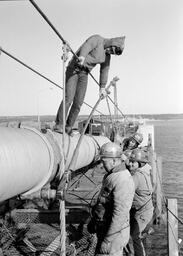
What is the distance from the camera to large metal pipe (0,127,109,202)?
9.97ft

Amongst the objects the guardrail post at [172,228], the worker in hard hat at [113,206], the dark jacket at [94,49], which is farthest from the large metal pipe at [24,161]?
the guardrail post at [172,228]

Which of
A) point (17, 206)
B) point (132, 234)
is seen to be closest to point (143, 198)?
point (132, 234)

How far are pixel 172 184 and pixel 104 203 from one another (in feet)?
80.8

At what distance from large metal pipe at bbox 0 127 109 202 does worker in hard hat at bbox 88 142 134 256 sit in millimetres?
781

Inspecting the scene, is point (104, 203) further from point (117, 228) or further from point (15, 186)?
point (15, 186)

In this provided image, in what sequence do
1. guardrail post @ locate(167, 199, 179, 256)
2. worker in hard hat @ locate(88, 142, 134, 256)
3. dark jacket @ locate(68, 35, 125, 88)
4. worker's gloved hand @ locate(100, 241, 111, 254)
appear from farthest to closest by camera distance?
guardrail post @ locate(167, 199, 179, 256), dark jacket @ locate(68, 35, 125, 88), worker's gloved hand @ locate(100, 241, 111, 254), worker in hard hat @ locate(88, 142, 134, 256)

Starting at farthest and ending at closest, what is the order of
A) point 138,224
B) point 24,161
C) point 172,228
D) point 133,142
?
point 133,142
point 172,228
point 138,224
point 24,161

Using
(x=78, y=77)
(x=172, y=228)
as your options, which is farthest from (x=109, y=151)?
(x=172, y=228)

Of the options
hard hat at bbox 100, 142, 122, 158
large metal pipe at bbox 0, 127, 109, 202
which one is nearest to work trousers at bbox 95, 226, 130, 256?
hard hat at bbox 100, 142, 122, 158

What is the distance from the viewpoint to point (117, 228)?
15.4 ft

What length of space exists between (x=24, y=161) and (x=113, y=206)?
1.79 metres

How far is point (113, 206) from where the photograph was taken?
467 centimetres

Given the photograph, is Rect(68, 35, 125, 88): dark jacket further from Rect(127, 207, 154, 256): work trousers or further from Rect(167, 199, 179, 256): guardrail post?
Rect(167, 199, 179, 256): guardrail post

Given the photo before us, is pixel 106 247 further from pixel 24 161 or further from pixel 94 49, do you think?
pixel 94 49
